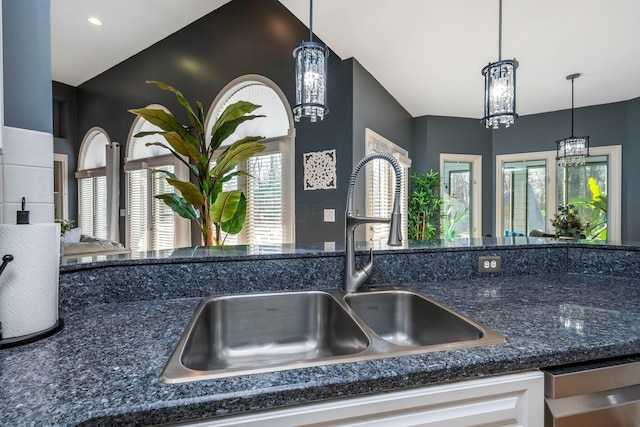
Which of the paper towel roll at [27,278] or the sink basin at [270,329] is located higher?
the paper towel roll at [27,278]

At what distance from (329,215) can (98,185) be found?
16.8ft

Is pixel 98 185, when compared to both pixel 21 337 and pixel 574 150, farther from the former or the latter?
pixel 574 150

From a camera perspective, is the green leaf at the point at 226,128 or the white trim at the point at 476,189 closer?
the green leaf at the point at 226,128

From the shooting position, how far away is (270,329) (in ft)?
3.73

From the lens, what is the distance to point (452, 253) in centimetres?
145

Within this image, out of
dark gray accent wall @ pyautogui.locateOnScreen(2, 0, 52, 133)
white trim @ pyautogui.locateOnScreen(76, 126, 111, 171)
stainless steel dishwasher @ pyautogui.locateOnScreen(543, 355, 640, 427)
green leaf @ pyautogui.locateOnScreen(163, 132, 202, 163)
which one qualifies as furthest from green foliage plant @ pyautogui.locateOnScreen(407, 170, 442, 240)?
white trim @ pyautogui.locateOnScreen(76, 126, 111, 171)

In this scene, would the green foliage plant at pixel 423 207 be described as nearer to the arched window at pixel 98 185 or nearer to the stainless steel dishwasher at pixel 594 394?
the stainless steel dishwasher at pixel 594 394

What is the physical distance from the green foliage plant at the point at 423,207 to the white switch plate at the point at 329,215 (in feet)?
6.83

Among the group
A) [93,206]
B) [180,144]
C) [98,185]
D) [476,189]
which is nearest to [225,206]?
[180,144]

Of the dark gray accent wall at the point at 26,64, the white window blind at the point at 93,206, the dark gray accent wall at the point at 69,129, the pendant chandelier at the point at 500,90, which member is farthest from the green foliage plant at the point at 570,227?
the dark gray accent wall at the point at 69,129

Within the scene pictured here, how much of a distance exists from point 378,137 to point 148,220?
3.80 m

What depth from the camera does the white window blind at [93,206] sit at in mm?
5980

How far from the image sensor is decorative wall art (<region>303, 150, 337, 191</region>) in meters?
3.27

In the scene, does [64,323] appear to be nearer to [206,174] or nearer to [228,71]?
[206,174]
